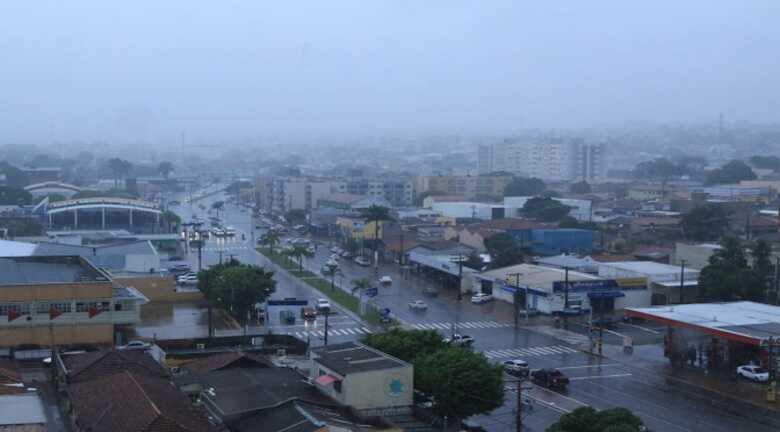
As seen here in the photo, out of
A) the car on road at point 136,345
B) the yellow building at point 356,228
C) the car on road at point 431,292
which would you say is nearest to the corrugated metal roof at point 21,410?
the car on road at point 136,345

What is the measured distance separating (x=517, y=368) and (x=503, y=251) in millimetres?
7361

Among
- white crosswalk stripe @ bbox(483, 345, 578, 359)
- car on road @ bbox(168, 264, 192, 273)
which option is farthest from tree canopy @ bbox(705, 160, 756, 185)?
white crosswalk stripe @ bbox(483, 345, 578, 359)

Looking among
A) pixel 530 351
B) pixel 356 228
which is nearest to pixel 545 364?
pixel 530 351

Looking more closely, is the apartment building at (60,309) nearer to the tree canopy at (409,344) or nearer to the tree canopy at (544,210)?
the tree canopy at (409,344)

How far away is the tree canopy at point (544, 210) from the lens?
22.9 m

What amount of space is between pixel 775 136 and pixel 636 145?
1203 cm

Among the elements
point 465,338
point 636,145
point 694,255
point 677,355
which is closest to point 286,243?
point 694,255

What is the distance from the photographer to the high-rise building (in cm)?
4847

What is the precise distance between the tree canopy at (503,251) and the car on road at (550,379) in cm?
679

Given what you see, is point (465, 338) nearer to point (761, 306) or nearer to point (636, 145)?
point (761, 306)

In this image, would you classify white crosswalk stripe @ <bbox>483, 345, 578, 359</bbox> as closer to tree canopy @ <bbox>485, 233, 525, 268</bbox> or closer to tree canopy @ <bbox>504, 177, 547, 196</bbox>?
tree canopy @ <bbox>485, 233, 525, 268</bbox>

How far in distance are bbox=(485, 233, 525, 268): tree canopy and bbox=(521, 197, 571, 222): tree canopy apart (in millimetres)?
5633

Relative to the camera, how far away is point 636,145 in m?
87.3

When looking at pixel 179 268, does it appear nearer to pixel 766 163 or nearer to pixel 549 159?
pixel 766 163
